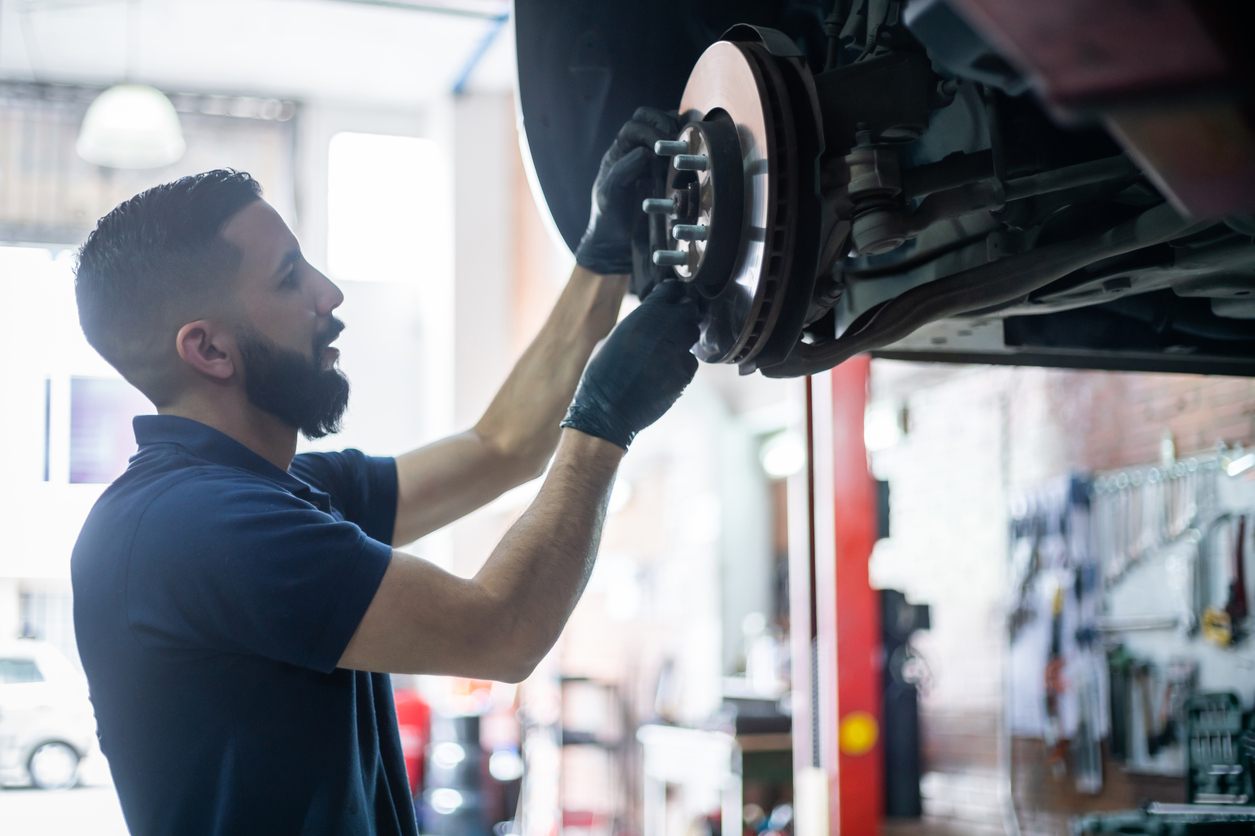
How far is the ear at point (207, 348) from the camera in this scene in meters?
1.28

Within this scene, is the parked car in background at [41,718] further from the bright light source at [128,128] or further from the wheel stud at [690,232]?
the bright light source at [128,128]

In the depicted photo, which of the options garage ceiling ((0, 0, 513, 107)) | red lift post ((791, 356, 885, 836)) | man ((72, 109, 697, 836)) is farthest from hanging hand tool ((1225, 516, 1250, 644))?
garage ceiling ((0, 0, 513, 107))

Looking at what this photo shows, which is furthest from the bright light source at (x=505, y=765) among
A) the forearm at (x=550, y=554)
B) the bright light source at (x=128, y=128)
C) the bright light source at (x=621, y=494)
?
the forearm at (x=550, y=554)

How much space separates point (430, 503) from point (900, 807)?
3187mm

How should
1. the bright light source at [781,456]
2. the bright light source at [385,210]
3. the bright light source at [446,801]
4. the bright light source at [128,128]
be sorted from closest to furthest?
the bright light source at [128,128], the bright light source at [446,801], the bright light source at [781,456], the bright light source at [385,210]

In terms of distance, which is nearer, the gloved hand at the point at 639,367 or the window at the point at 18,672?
the gloved hand at the point at 639,367

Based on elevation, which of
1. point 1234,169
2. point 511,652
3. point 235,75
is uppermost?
point 235,75

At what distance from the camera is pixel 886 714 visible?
4.42 meters

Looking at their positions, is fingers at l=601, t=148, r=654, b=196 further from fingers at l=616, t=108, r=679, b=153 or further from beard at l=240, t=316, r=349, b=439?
beard at l=240, t=316, r=349, b=439

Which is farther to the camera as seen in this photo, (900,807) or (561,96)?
(900,807)

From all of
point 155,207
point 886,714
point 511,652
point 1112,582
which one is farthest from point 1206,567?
point 155,207

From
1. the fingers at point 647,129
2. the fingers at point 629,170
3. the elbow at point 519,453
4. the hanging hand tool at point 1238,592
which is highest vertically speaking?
the fingers at point 647,129

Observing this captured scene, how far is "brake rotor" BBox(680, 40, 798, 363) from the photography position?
1011mm

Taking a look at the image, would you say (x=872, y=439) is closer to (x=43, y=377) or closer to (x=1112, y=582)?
(x=1112, y=582)
